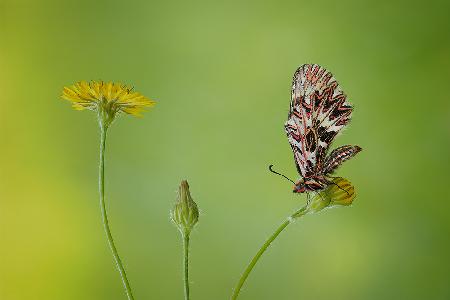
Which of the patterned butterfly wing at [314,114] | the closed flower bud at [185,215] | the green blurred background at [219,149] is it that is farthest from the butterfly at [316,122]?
the green blurred background at [219,149]

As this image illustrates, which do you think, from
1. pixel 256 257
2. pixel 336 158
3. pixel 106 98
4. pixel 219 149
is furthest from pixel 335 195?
pixel 219 149

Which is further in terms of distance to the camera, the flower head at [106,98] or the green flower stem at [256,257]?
the flower head at [106,98]

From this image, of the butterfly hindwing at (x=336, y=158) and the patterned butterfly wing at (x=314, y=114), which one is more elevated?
the patterned butterfly wing at (x=314, y=114)

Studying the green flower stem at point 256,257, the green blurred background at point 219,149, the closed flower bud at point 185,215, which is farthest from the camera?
the green blurred background at point 219,149

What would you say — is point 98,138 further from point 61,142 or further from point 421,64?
point 421,64

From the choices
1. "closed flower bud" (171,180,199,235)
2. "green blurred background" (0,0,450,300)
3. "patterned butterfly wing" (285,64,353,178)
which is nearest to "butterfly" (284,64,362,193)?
"patterned butterfly wing" (285,64,353,178)

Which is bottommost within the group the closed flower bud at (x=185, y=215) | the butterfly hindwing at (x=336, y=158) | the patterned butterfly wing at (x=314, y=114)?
the closed flower bud at (x=185, y=215)

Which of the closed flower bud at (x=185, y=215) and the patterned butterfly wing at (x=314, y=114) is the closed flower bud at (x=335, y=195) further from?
the closed flower bud at (x=185, y=215)
